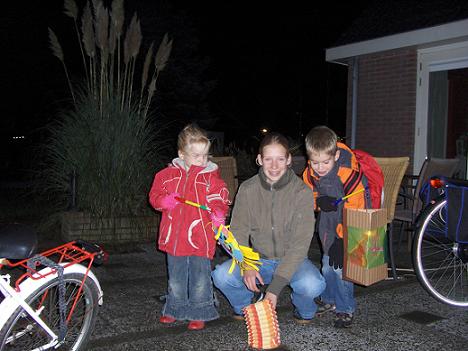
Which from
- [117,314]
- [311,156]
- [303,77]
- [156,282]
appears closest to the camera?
[311,156]

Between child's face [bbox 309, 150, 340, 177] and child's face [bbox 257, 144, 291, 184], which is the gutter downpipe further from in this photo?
child's face [bbox 257, 144, 291, 184]

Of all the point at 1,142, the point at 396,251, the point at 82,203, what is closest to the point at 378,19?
the point at 396,251

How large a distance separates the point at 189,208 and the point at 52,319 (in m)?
1.10

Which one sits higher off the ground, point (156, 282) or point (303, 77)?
point (303, 77)

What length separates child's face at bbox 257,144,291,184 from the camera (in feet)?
11.1

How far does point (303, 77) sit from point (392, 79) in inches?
1340

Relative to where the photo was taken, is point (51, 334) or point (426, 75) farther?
point (426, 75)

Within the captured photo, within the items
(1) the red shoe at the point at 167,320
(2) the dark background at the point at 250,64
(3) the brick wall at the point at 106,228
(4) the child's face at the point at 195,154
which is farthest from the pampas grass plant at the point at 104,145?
(2) the dark background at the point at 250,64

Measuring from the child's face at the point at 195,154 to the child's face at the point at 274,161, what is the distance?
0.41 metres

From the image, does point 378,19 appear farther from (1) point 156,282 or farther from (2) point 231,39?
(2) point 231,39

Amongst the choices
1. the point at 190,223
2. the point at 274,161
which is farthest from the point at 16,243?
the point at 274,161

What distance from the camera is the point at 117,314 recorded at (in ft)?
12.4

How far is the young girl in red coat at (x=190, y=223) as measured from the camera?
347 cm

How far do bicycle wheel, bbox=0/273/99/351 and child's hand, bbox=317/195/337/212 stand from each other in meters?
1.58
